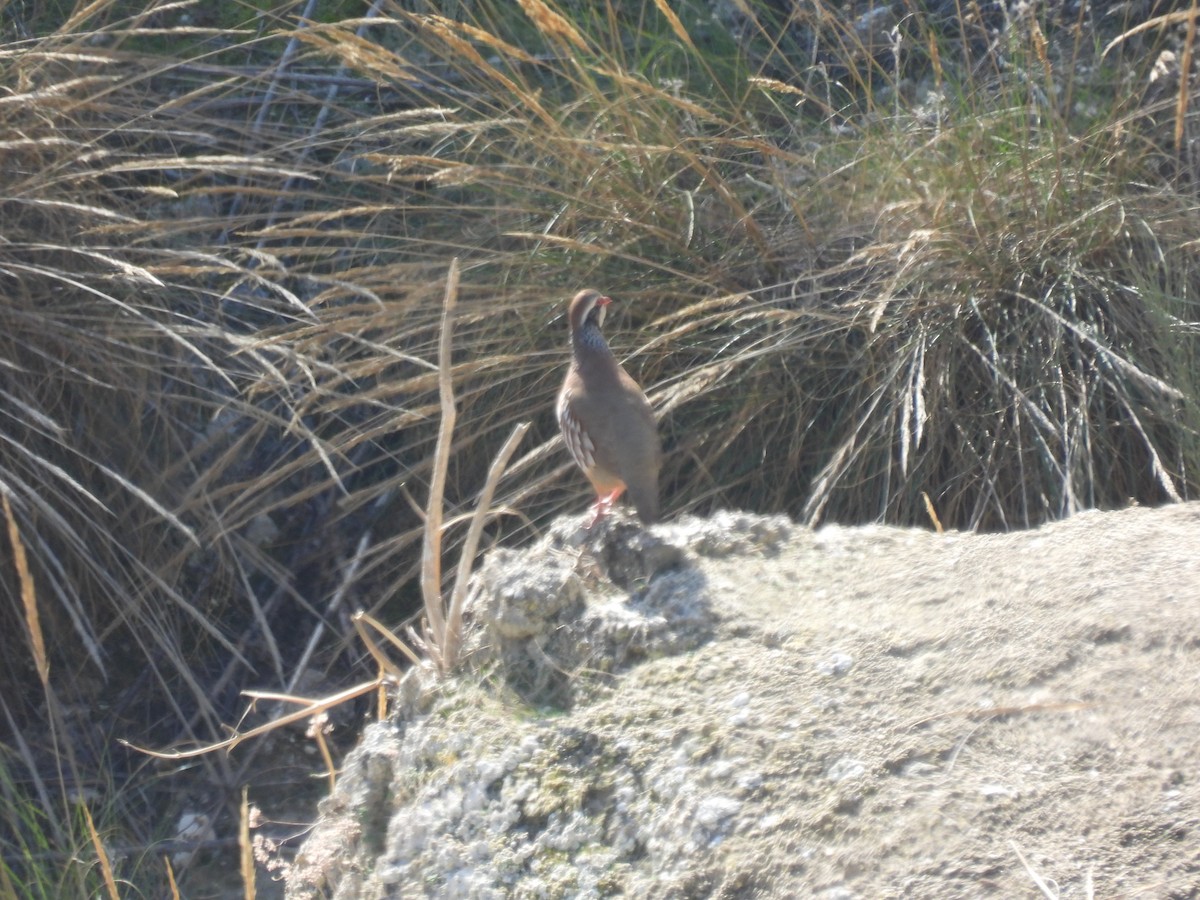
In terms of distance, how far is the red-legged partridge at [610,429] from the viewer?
384 cm

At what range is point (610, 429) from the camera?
12.6ft

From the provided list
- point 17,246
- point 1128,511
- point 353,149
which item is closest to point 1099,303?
point 1128,511

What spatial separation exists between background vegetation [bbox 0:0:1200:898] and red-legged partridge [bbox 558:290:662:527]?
0.78 feet

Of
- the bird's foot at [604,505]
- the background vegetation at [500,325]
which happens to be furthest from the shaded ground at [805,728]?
the background vegetation at [500,325]

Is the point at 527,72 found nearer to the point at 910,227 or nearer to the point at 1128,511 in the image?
the point at 910,227

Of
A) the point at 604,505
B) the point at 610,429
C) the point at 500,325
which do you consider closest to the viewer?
the point at 604,505

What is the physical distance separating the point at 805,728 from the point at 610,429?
5.92 feet

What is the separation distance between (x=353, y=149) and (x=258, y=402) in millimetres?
1051

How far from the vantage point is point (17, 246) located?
4.49m

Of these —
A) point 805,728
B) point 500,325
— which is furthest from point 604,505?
point 805,728

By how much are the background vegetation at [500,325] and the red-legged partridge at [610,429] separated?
237 mm

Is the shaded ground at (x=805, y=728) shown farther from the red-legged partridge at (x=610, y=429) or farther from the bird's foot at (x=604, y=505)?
the red-legged partridge at (x=610, y=429)

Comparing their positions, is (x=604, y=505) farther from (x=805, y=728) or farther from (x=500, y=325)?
(x=805, y=728)

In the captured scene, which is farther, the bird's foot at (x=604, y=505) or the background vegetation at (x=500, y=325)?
the background vegetation at (x=500, y=325)
